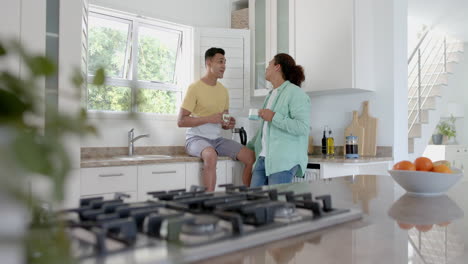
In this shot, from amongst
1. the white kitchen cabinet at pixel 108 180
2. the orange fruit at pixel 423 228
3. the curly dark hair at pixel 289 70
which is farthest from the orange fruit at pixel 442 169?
the white kitchen cabinet at pixel 108 180

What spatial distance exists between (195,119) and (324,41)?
4.63 ft

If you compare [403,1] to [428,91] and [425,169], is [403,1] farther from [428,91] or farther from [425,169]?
[425,169]

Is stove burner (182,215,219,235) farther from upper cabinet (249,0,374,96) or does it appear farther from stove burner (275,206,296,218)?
upper cabinet (249,0,374,96)

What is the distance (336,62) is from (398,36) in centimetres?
68

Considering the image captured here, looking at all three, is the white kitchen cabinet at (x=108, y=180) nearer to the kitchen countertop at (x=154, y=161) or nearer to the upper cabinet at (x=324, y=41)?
the kitchen countertop at (x=154, y=161)

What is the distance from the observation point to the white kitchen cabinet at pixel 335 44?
3633 millimetres

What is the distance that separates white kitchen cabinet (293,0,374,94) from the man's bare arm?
97cm

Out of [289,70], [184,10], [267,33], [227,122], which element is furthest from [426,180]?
[184,10]

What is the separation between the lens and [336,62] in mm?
3709

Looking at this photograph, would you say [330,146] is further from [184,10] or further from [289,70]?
[184,10]

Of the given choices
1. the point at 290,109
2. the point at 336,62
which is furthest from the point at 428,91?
the point at 290,109

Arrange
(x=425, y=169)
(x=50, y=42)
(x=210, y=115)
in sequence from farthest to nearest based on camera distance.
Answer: (x=210, y=115)
(x=50, y=42)
(x=425, y=169)

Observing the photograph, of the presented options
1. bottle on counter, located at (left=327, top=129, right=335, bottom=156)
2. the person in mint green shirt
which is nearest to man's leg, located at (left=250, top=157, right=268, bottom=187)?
the person in mint green shirt

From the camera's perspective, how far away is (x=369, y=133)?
3.81 m
